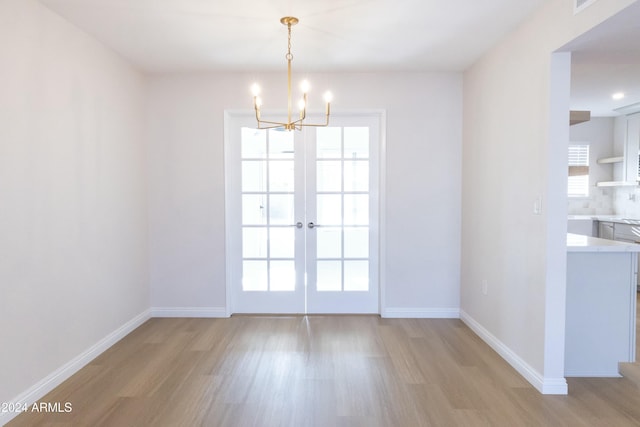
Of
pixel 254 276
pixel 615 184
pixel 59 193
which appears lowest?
pixel 254 276

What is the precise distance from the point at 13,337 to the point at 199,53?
8.38ft

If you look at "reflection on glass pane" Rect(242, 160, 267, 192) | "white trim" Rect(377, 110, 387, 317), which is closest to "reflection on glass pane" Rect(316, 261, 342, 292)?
"white trim" Rect(377, 110, 387, 317)

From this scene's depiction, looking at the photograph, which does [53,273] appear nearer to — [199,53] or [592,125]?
[199,53]

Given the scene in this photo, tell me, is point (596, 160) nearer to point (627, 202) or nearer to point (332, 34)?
point (627, 202)

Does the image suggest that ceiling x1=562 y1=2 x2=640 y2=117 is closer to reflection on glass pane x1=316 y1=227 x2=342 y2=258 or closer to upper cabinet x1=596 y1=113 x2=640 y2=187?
upper cabinet x1=596 y1=113 x2=640 y2=187

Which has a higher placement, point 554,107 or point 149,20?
point 149,20

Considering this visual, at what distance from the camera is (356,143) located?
13.2 ft

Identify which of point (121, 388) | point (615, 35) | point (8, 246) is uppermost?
point (615, 35)

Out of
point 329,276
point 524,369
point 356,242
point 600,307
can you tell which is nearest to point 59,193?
point 329,276

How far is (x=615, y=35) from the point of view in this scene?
6.98ft

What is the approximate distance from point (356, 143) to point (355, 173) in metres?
0.32

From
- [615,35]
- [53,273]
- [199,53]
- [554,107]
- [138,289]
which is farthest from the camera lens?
[138,289]

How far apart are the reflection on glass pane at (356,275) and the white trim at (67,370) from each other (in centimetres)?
219

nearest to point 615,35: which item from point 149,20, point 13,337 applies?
point 149,20
